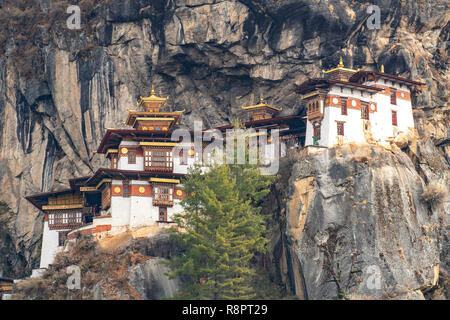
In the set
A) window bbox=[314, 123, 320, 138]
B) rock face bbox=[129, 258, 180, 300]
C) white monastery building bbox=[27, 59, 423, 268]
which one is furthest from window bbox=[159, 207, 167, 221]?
window bbox=[314, 123, 320, 138]

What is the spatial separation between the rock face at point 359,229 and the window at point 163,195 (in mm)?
9911

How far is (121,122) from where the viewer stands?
88812 millimetres

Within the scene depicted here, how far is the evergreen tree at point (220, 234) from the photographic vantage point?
214 feet

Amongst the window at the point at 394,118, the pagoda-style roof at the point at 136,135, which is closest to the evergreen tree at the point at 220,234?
the pagoda-style roof at the point at 136,135

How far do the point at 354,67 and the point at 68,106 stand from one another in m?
29.1

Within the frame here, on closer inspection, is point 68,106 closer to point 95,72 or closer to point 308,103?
point 95,72

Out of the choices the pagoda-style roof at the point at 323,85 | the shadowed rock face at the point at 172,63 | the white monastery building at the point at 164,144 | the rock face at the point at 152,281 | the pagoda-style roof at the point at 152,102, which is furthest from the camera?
the shadowed rock face at the point at 172,63

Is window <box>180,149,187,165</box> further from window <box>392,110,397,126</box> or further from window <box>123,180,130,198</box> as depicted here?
window <box>392,110,397,126</box>

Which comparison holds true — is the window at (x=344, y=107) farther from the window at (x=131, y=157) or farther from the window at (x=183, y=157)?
the window at (x=131, y=157)

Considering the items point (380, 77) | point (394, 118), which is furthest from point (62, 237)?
point (380, 77)

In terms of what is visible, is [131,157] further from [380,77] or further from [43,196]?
[380,77]

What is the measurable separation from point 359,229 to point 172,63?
29.9 meters

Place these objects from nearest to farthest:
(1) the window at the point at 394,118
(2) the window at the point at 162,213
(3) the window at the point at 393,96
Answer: (2) the window at the point at 162,213 → (1) the window at the point at 394,118 → (3) the window at the point at 393,96

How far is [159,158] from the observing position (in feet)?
264
